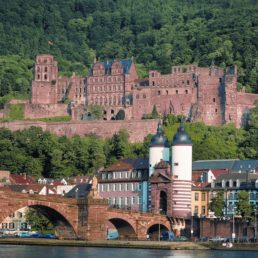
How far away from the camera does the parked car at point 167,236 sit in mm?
106569

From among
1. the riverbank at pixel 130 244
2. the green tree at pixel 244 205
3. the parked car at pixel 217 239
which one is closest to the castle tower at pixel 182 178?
the green tree at pixel 244 205

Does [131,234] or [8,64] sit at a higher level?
[8,64]

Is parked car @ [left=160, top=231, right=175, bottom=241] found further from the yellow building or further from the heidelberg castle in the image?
the heidelberg castle

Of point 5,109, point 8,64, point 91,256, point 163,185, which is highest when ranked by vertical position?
point 8,64

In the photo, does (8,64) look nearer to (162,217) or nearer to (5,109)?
(5,109)

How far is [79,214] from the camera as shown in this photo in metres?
100

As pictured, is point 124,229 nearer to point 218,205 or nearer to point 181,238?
point 181,238

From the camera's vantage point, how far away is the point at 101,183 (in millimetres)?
121812

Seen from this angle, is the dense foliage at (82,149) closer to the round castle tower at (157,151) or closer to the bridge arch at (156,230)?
the round castle tower at (157,151)

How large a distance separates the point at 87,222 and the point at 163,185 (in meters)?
13.5

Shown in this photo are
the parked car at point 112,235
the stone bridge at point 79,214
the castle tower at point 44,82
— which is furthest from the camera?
the castle tower at point 44,82

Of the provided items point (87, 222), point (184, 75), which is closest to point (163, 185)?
point (87, 222)

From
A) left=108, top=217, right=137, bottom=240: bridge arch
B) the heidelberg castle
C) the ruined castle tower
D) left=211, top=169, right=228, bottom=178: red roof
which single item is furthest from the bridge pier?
the ruined castle tower

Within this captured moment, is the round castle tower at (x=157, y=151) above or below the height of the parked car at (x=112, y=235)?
above
